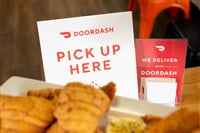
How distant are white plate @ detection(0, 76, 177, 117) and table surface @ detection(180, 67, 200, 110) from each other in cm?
21

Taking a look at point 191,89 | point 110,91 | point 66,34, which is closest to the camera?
point 110,91

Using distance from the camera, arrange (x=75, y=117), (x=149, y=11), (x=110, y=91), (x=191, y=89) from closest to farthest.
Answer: (x=75, y=117)
(x=110, y=91)
(x=191, y=89)
(x=149, y=11)

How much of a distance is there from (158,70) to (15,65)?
1.86 meters

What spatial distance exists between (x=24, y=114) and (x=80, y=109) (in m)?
0.08

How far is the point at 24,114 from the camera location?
528mm

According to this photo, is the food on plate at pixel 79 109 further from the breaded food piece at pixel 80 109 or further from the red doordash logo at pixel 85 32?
the red doordash logo at pixel 85 32

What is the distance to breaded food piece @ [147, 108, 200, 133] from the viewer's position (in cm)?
50

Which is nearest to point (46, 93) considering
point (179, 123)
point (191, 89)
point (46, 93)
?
point (46, 93)

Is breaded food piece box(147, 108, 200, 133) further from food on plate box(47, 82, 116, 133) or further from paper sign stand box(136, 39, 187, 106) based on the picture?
paper sign stand box(136, 39, 187, 106)

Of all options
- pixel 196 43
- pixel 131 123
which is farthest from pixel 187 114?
pixel 196 43

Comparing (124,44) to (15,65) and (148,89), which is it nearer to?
(148,89)

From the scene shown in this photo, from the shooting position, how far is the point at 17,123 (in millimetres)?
521

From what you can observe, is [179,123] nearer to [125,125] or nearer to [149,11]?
[125,125]

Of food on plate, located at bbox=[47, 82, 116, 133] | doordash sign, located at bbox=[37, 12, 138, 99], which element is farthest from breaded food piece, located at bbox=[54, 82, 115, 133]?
doordash sign, located at bbox=[37, 12, 138, 99]
